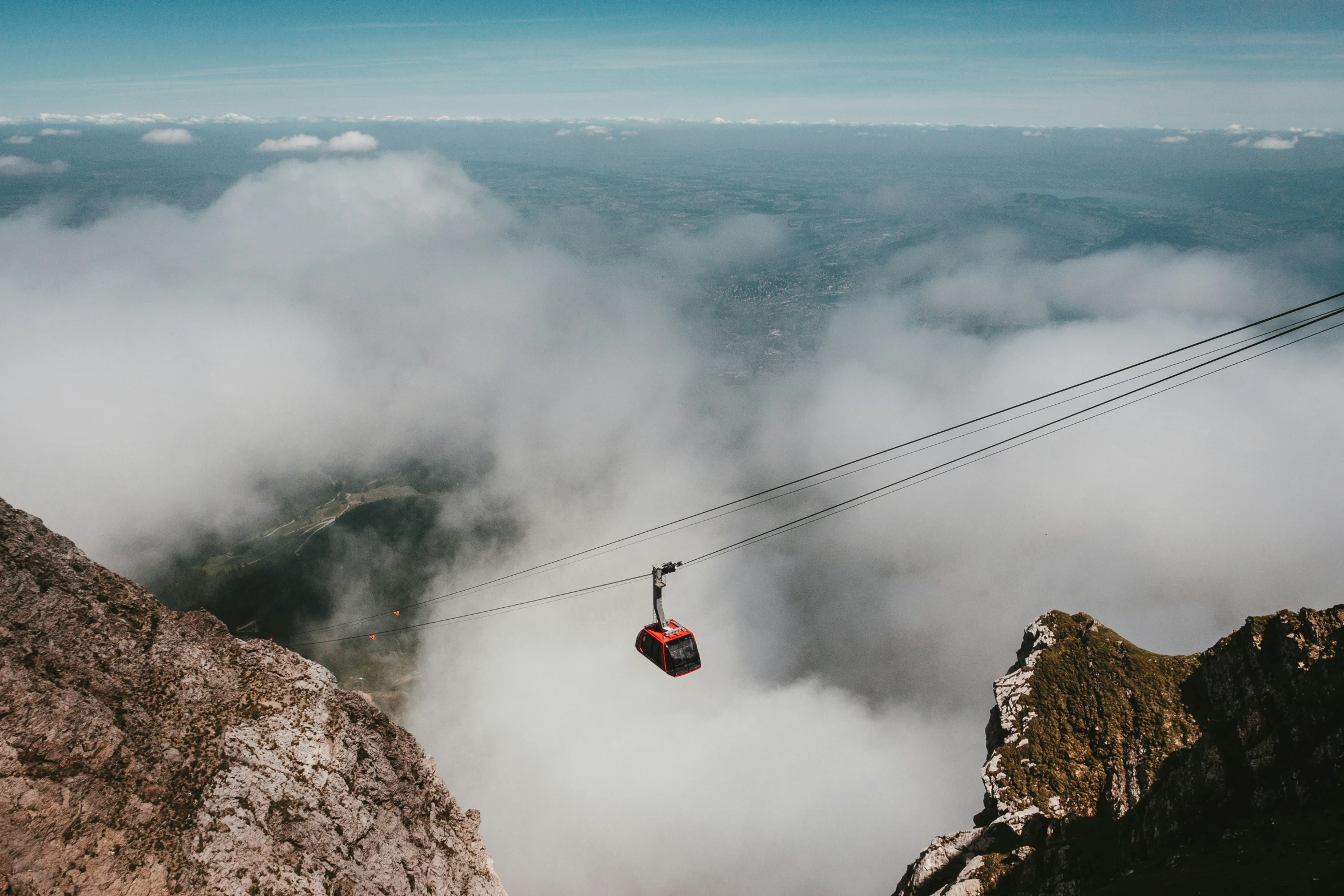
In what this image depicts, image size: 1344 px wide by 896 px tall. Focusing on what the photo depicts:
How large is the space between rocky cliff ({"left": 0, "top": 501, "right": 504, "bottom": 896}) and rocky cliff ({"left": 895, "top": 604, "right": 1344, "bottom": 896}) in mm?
25404

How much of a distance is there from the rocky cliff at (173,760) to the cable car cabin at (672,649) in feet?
44.4

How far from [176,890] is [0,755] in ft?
23.0

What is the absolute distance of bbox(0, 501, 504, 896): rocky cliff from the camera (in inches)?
797

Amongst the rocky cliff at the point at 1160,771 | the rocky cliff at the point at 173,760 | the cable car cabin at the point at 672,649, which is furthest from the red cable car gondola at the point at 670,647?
the rocky cliff at the point at 1160,771

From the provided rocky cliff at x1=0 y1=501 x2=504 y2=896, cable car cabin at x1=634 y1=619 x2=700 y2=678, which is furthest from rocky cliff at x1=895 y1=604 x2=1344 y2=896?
rocky cliff at x1=0 y1=501 x2=504 y2=896

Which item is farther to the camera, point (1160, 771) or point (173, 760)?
point (1160, 771)

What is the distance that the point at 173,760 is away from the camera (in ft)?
75.9

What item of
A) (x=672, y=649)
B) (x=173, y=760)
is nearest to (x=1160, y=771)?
(x=672, y=649)

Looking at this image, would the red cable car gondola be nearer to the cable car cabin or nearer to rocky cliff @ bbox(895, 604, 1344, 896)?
the cable car cabin

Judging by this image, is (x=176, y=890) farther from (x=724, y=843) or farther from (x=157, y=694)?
(x=724, y=843)

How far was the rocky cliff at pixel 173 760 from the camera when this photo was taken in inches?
797

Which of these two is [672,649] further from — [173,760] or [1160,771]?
[1160,771]

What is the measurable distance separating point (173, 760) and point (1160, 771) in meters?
39.4

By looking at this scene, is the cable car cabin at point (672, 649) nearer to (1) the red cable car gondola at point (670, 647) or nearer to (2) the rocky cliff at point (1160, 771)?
(1) the red cable car gondola at point (670, 647)
